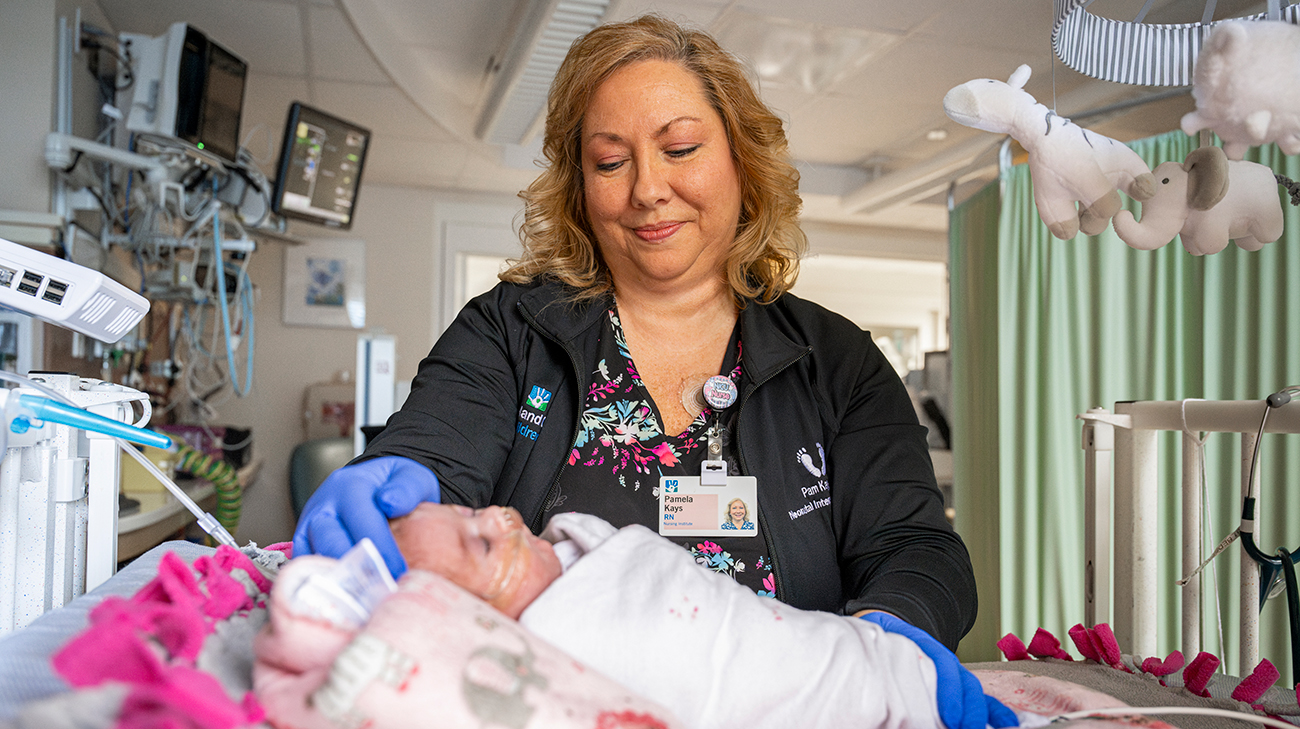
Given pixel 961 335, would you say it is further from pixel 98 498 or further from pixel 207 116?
pixel 207 116

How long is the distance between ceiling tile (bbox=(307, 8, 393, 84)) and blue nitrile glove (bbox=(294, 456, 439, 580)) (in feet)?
8.79

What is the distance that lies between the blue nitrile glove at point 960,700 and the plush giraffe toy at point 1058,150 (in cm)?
46

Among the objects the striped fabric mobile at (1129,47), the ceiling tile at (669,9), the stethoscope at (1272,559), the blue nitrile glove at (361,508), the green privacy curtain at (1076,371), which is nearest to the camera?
the blue nitrile glove at (361,508)

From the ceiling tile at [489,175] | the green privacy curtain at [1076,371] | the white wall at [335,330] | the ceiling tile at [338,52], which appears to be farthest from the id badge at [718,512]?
the white wall at [335,330]

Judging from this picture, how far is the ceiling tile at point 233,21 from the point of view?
3.00 meters

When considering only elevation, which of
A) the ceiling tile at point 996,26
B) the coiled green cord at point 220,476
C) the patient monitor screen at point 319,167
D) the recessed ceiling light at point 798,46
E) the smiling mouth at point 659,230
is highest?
the recessed ceiling light at point 798,46

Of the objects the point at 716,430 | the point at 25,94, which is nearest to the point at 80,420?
the point at 716,430

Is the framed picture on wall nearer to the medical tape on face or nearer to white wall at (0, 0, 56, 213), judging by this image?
white wall at (0, 0, 56, 213)

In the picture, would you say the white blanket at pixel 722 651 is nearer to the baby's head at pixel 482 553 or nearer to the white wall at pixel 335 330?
the baby's head at pixel 482 553

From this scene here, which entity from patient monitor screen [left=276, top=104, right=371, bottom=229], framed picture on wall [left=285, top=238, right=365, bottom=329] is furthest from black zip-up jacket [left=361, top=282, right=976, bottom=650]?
framed picture on wall [left=285, top=238, right=365, bottom=329]

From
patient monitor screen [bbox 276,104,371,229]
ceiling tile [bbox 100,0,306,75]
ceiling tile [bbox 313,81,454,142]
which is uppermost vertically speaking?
ceiling tile [bbox 100,0,306,75]

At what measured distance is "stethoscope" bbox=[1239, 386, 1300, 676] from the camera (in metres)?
1.03

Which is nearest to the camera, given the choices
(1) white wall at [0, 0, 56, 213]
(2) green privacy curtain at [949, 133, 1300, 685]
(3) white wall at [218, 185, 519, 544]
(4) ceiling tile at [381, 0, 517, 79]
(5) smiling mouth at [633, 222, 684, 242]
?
(5) smiling mouth at [633, 222, 684, 242]

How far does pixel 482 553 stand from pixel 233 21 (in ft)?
10.3
